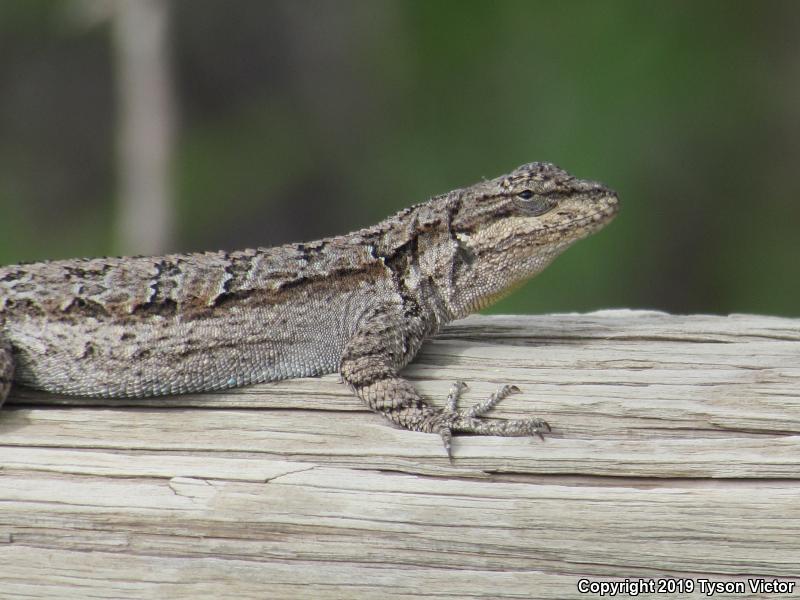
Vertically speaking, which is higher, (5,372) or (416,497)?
(5,372)

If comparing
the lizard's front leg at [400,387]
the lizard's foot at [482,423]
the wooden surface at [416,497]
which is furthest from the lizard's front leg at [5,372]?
the lizard's foot at [482,423]

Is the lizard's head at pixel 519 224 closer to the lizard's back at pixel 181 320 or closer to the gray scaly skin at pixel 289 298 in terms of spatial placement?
the gray scaly skin at pixel 289 298

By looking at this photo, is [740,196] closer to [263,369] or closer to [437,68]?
[437,68]

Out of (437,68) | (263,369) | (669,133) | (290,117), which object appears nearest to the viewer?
(263,369)

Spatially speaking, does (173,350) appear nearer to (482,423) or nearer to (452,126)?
(482,423)

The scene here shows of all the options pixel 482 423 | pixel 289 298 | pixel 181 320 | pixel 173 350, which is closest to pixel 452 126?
pixel 289 298

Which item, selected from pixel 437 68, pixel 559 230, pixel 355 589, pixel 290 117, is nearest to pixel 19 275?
pixel 355 589
